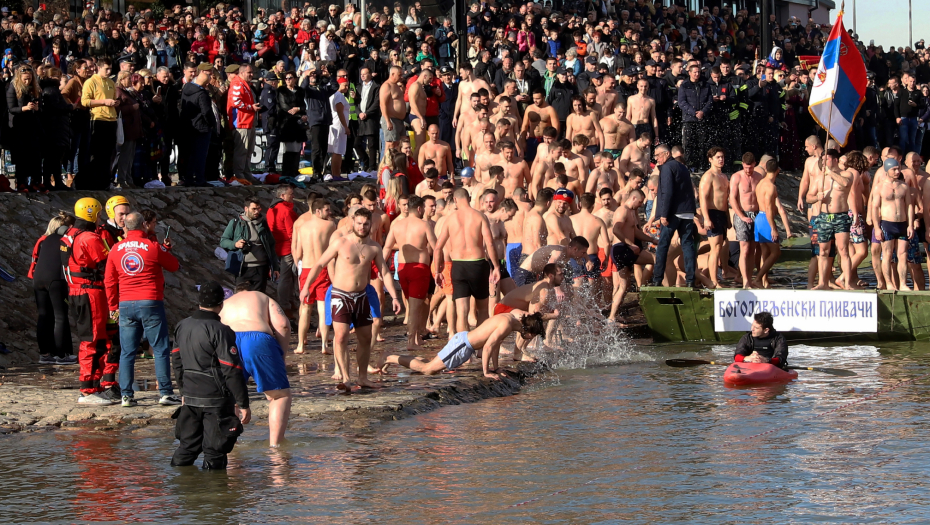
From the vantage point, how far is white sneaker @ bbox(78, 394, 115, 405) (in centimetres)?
1046

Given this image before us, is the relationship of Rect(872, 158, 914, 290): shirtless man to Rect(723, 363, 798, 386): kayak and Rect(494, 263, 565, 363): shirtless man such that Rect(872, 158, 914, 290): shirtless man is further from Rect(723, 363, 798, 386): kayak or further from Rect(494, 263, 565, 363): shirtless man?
Rect(494, 263, 565, 363): shirtless man

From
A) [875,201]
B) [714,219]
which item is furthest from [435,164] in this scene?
[875,201]

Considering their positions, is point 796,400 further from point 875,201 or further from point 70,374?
point 70,374

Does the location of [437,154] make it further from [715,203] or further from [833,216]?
[833,216]

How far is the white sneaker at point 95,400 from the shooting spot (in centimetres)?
1046

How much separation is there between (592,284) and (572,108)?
6.11m

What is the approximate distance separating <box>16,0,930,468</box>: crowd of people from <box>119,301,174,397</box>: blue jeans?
0.06 feet

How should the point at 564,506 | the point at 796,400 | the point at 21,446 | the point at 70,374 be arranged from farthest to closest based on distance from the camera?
the point at 70,374, the point at 796,400, the point at 21,446, the point at 564,506

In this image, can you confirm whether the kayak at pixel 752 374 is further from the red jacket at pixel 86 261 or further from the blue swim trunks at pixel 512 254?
the red jacket at pixel 86 261

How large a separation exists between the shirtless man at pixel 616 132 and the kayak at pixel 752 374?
27.1ft

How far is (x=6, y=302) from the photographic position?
1367 cm

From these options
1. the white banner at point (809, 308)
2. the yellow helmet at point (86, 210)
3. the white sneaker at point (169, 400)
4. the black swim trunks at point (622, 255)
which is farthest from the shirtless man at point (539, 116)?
the white sneaker at point (169, 400)

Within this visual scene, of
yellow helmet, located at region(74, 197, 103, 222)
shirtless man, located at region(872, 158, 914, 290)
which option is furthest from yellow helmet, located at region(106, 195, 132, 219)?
shirtless man, located at region(872, 158, 914, 290)

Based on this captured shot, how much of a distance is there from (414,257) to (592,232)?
2.40 metres
